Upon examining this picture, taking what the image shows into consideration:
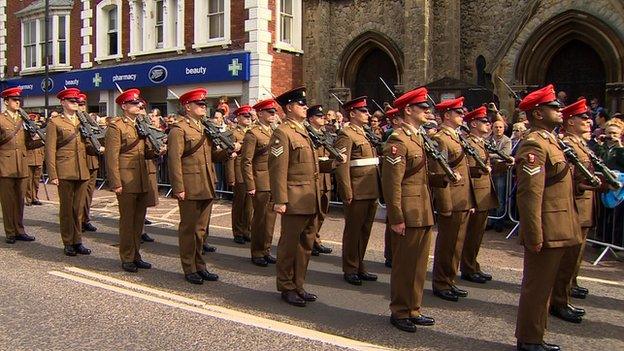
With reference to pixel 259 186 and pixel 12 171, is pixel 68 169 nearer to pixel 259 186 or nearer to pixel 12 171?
pixel 12 171

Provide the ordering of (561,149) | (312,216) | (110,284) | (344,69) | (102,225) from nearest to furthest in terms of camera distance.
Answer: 1. (561,149)
2. (312,216)
3. (110,284)
4. (102,225)
5. (344,69)

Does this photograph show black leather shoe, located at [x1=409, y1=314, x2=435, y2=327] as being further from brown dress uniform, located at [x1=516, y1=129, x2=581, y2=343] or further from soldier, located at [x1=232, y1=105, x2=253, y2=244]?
soldier, located at [x1=232, y1=105, x2=253, y2=244]

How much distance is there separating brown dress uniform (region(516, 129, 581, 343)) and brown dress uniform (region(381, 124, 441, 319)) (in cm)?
93

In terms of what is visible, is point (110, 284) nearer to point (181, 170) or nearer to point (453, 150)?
point (181, 170)

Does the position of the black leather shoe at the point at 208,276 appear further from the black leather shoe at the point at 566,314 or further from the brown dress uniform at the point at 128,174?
the black leather shoe at the point at 566,314

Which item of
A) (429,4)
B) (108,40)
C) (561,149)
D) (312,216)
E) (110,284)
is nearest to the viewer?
(561,149)

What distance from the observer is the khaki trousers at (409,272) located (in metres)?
5.68

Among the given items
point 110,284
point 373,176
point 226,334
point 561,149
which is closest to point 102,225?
point 110,284

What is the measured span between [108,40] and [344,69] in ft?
35.1

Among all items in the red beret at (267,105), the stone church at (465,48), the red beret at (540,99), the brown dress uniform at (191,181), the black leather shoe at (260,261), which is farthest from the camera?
the stone church at (465,48)

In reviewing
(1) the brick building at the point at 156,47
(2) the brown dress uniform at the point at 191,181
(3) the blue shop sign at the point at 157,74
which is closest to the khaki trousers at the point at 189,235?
(2) the brown dress uniform at the point at 191,181

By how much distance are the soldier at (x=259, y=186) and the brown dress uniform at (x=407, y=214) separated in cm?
292

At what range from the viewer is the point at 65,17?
27125 millimetres

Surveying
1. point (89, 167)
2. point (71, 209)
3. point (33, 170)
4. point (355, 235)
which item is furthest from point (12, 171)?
point (355, 235)
